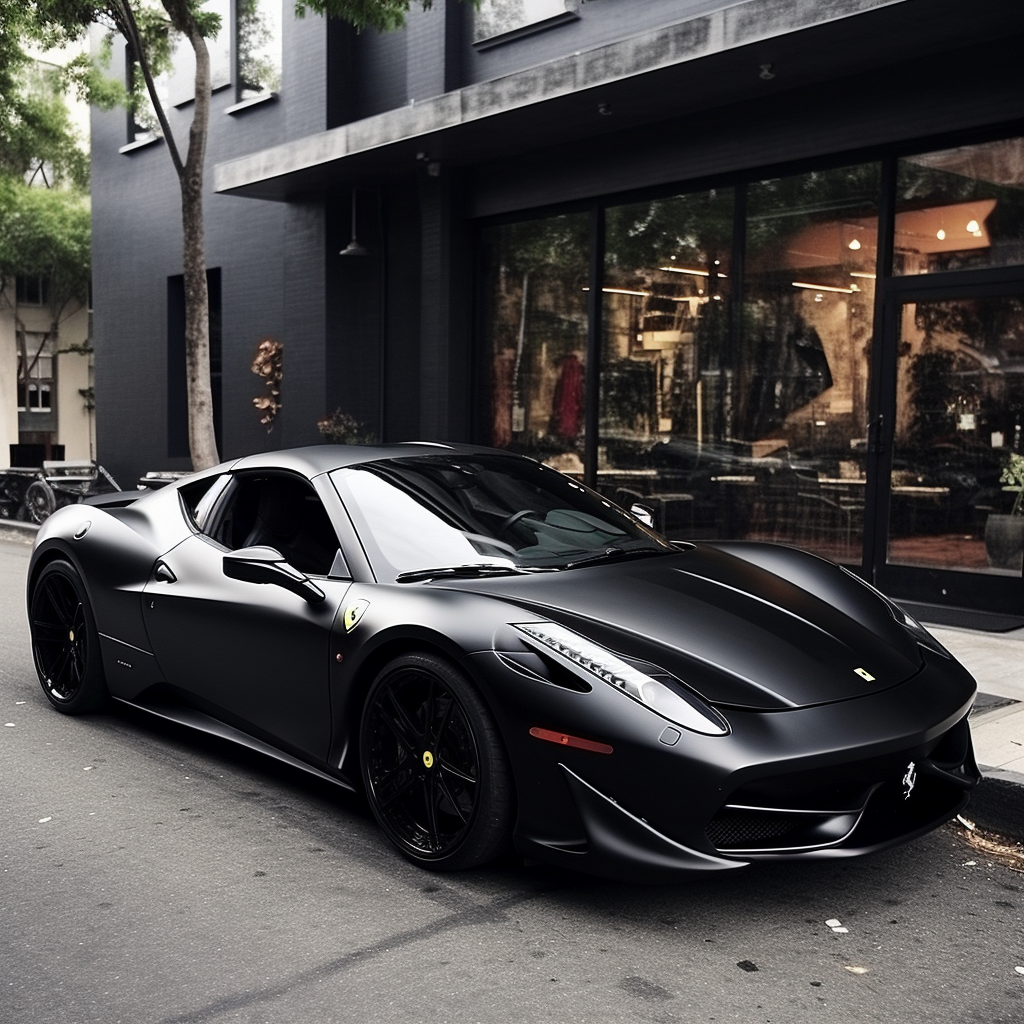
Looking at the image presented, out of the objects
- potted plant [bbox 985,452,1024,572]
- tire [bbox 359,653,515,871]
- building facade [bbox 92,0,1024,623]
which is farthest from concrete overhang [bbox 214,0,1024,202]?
tire [bbox 359,653,515,871]

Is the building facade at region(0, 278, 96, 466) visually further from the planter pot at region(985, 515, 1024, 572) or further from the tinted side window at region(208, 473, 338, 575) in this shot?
the tinted side window at region(208, 473, 338, 575)

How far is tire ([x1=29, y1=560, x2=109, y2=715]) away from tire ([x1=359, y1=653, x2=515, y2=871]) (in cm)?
211

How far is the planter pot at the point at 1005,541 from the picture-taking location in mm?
A: 8594

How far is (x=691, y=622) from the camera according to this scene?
3.71m

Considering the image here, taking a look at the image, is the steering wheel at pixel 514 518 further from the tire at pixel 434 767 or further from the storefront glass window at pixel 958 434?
the storefront glass window at pixel 958 434

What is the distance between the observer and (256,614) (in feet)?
14.4

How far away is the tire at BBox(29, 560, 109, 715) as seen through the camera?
5.50 m

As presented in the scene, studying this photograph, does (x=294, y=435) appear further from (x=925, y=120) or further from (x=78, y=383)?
(x=78, y=383)

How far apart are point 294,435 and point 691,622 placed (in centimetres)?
1141

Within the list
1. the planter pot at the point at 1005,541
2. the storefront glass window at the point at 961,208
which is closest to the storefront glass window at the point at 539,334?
the storefront glass window at the point at 961,208

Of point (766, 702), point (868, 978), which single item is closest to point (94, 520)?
point (766, 702)

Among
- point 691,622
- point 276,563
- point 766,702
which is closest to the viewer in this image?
point 766,702

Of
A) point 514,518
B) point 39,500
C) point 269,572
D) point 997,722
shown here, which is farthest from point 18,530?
point 997,722

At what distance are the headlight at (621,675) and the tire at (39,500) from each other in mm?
13675
